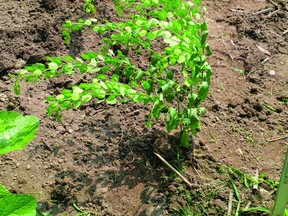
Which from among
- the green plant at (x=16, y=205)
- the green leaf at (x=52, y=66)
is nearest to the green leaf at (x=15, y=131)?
the green plant at (x=16, y=205)

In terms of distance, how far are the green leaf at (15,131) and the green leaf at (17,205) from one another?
0.68 feet

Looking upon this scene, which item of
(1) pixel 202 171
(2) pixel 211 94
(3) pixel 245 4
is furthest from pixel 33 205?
(3) pixel 245 4

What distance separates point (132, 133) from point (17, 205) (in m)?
1.76

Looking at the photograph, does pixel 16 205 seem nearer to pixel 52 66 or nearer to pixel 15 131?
pixel 15 131

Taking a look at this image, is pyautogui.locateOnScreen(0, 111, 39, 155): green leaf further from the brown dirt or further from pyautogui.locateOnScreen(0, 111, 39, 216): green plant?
the brown dirt

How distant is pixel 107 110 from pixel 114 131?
219 mm

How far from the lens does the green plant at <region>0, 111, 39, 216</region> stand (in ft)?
4.28

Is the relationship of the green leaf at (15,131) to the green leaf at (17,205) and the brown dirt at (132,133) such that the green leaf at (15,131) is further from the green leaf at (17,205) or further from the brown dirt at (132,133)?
the brown dirt at (132,133)

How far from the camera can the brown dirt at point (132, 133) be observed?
108 inches

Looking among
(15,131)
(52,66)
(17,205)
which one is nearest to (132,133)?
(52,66)

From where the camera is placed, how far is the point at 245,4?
4.20m

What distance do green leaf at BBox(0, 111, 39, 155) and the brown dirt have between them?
50.0 inches

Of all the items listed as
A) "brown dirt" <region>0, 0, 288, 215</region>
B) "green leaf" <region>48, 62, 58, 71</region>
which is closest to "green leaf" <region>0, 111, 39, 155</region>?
"green leaf" <region>48, 62, 58, 71</region>

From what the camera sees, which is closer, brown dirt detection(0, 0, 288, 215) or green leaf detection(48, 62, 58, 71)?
green leaf detection(48, 62, 58, 71)
